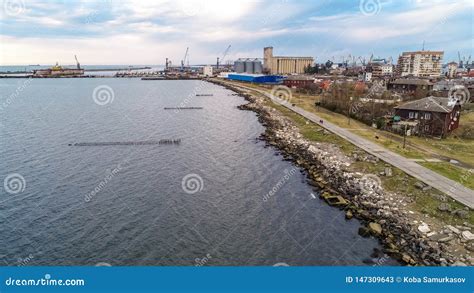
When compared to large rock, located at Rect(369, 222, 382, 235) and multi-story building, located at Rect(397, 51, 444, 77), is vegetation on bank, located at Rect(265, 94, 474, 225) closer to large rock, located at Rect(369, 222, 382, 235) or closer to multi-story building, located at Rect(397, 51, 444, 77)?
large rock, located at Rect(369, 222, 382, 235)

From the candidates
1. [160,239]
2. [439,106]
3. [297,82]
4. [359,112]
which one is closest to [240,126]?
[359,112]

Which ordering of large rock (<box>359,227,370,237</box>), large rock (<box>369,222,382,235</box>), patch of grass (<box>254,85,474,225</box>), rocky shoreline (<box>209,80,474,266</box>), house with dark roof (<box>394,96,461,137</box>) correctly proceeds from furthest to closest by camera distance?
house with dark roof (<box>394,96,461,137</box>) < large rock (<box>359,227,370,237</box>) < large rock (<box>369,222,382,235</box>) < patch of grass (<box>254,85,474,225</box>) < rocky shoreline (<box>209,80,474,266</box>)

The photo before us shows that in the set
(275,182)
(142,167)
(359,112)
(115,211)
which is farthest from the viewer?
(359,112)

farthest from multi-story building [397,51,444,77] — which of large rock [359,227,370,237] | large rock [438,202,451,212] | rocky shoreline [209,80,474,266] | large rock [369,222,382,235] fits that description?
large rock [359,227,370,237]

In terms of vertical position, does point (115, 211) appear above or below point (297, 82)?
below

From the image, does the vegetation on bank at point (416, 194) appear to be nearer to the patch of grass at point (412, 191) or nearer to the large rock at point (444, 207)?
the patch of grass at point (412, 191)

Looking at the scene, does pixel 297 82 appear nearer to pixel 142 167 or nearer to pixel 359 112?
pixel 359 112
